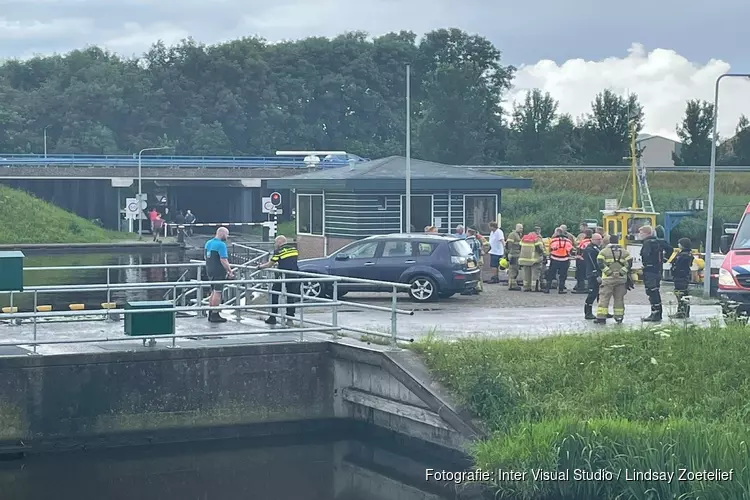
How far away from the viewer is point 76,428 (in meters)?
15.7

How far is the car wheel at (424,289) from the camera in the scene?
78.8 feet

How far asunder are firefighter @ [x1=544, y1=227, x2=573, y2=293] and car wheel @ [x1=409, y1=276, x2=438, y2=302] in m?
3.41

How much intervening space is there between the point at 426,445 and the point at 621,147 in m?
60.4

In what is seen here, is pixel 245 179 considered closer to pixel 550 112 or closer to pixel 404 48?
pixel 550 112

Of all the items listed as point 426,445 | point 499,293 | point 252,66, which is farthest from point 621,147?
point 426,445

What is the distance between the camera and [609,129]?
72.7m

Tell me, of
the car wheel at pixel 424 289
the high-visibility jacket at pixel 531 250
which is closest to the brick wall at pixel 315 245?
the high-visibility jacket at pixel 531 250

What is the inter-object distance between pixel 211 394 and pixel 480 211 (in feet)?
60.1

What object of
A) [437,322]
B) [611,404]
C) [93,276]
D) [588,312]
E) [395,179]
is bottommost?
[93,276]

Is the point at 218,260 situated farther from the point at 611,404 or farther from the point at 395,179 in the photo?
the point at 395,179

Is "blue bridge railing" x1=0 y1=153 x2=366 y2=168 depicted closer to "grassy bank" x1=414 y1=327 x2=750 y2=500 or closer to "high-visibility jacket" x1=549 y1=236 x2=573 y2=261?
"high-visibility jacket" x1=549 y1=236 x2=573 y2=261

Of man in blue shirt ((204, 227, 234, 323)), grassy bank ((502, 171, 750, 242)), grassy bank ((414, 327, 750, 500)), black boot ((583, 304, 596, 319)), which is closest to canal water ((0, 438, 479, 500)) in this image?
grassy bank ((414, 327, 750, 500))

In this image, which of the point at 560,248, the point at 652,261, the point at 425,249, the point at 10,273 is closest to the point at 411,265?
the point at 425,249

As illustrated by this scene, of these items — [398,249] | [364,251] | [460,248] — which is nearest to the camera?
[460,248]
